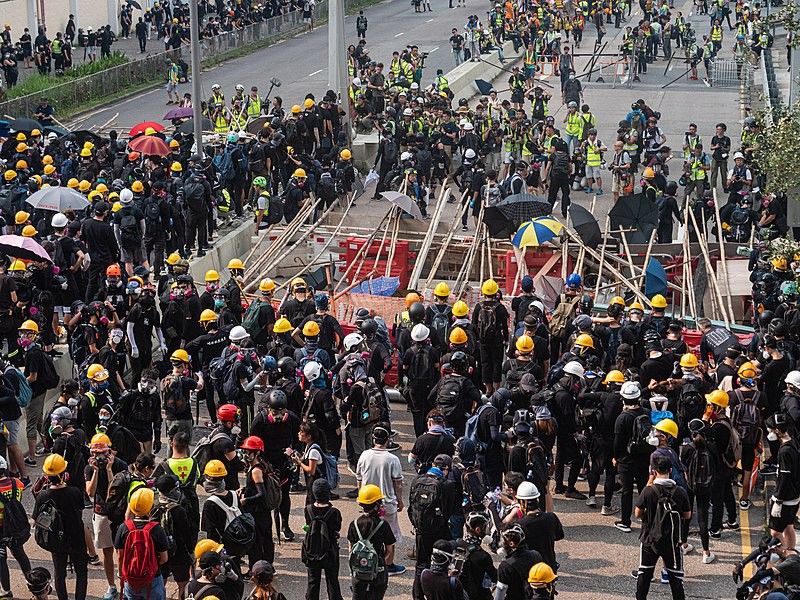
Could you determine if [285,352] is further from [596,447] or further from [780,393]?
[780,393]

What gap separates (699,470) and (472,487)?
234 cm

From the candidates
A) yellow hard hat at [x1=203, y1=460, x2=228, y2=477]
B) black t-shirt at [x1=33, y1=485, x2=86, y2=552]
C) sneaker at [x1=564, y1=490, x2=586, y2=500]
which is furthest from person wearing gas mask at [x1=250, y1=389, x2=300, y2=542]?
sneaker at [x1=564, y1=490, x2=586, y2=500]

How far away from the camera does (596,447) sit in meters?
15.6

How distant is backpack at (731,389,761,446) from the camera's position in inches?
600

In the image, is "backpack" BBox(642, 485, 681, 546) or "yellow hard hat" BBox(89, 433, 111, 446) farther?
"yellow hard hat" BBox(89, 433, 111, 446)

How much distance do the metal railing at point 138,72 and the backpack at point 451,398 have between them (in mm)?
24241

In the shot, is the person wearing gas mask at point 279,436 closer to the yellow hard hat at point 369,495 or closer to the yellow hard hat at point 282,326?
the yellow hard hat at point 369,495

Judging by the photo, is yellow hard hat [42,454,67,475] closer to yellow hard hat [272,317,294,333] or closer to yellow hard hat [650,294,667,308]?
yellow hard hat [272,317,294,333]

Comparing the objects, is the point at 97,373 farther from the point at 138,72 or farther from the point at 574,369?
the point at 138,72

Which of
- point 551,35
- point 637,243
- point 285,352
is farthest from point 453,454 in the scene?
point 551,35

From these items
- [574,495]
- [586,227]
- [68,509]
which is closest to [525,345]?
[574,495]

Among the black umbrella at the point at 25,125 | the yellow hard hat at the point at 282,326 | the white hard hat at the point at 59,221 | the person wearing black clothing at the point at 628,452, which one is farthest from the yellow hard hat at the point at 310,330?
the black umbrella at the point at 25,125

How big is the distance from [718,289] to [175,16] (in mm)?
33854

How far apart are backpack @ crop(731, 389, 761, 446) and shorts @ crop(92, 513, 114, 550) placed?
6.26m
